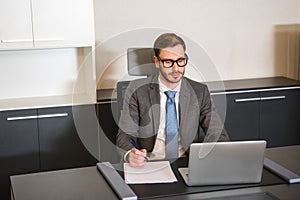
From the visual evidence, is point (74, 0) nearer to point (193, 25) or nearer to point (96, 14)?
point (96, 14)

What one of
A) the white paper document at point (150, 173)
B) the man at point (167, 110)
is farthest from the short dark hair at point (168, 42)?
the white paper document at point (150, 173)

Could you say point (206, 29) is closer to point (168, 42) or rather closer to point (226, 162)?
point (168, 42)

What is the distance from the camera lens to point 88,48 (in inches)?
140

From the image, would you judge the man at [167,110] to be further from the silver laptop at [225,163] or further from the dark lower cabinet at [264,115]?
the dark lower cabinet at [264,115]

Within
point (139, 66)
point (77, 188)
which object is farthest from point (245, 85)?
point (77, 188)

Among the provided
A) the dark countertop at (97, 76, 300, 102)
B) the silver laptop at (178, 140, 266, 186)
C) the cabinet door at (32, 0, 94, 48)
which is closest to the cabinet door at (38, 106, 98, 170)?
the dark countertop at (97, 76, 300, 102)

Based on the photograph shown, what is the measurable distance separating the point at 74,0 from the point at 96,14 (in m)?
0.41

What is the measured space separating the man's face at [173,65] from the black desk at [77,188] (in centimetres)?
68

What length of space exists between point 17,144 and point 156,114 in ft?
3.84

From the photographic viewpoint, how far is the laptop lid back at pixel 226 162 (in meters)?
1.94

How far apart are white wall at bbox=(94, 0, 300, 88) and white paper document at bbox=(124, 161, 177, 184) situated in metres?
1.72

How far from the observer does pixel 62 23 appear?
3.37 m

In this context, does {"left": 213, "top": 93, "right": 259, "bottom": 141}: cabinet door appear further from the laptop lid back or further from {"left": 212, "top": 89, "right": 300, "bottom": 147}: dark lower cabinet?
the laptop lid back

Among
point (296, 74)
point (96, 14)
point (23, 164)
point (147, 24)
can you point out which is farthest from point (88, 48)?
point (296, 74)
